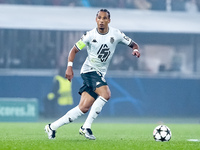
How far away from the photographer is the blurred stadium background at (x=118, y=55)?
67.7ft

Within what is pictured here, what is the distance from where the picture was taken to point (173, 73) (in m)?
22.2

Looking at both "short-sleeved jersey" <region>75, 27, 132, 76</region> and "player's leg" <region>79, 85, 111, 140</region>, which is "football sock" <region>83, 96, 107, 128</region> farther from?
"short-sleeved jersey" <region>75, 27, 132, 76</region>

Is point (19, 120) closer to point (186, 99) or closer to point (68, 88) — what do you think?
point (68, 88)

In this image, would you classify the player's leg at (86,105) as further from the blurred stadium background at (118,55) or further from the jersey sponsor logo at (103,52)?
the blurred stadium background at (118,55)

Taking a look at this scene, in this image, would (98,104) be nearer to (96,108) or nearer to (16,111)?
(96,108)

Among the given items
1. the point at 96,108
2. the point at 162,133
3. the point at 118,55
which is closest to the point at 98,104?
the point at 96,108

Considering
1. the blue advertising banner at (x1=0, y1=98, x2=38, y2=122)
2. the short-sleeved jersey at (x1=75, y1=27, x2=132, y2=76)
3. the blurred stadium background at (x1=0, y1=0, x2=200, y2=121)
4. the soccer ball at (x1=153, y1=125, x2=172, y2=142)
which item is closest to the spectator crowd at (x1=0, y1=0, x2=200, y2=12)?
the blurred stadium background at (x1=0, y1=0, x2=200, y2=121)

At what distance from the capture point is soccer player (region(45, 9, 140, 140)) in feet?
30.4

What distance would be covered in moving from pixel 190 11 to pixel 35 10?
565cm

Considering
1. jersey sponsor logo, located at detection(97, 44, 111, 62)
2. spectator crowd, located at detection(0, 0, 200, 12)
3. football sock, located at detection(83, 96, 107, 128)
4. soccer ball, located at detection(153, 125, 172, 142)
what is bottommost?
soccer ball, located at detection(153, 125, 172, 142)

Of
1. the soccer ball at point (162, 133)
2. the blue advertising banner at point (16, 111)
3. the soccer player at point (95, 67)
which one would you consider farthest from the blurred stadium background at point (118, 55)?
the soccer ball at point (162, 133)

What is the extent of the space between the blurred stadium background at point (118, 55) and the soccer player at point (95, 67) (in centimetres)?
1117

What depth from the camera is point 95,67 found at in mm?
9445

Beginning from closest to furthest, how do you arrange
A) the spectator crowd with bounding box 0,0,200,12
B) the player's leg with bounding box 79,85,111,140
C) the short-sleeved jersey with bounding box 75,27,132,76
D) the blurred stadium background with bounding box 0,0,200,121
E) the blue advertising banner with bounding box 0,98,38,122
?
the player's leg with bounding box 79,85,111,140, the short-sleeved jersey with bounding box 75,27,132,76, the blue advertising banner with bounding box 0,98,38,122, the blurred stadium background with bounding box 0,0,200,121, the spectator crowd with bounding box 0,0,200,12
